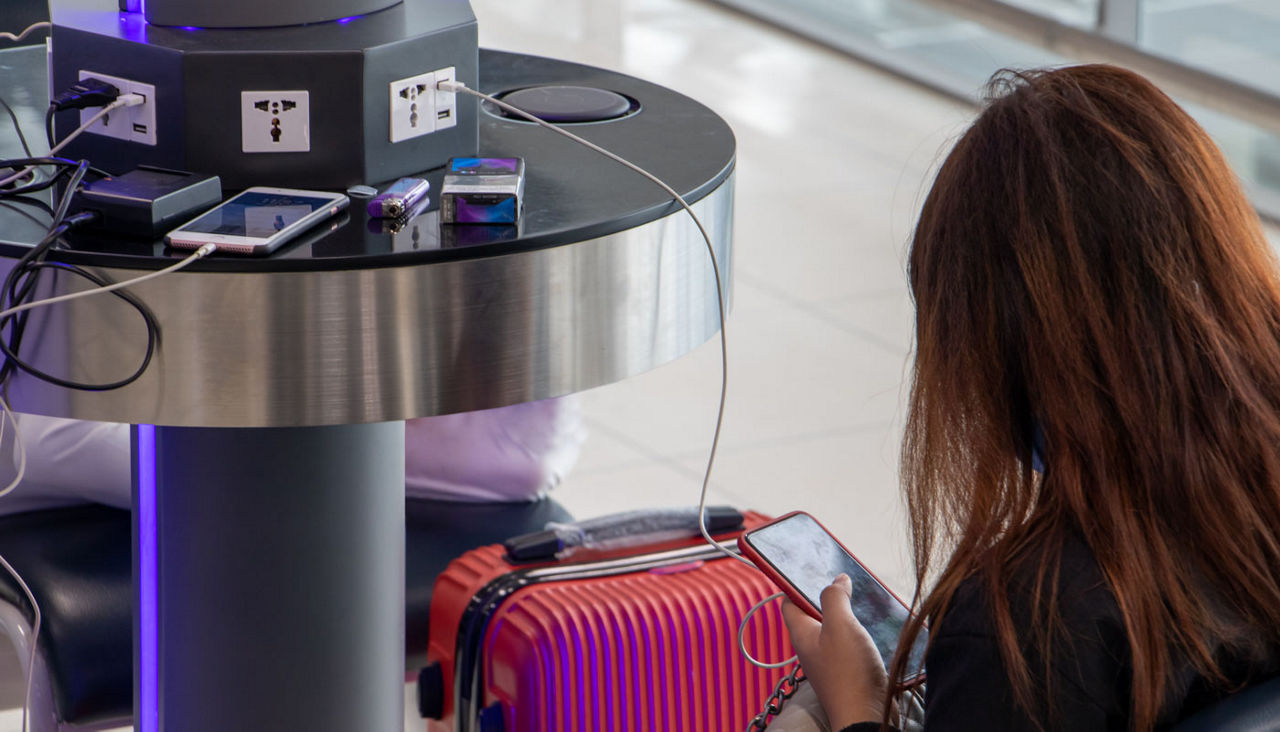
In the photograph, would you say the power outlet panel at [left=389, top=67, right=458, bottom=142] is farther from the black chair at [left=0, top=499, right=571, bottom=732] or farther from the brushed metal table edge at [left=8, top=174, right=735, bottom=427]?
the black chair at [left=0, top=499, right=571, bottom=732]

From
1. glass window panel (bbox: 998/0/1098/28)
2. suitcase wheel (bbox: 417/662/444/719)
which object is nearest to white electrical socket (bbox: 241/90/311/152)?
suitcase wheel (bbox: 417/662/444/719)

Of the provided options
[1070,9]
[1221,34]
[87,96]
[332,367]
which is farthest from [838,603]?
[1070,9]

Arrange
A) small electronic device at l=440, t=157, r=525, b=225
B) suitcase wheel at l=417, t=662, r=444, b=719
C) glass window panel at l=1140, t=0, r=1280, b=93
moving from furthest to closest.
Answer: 1. glass window panel at l=1140, t=0, r=1280, b=93
2. suitcase wheel at l=417, t=662, r=444, b=719
3. small electronic device at l=440, t=157, r=525, b=225

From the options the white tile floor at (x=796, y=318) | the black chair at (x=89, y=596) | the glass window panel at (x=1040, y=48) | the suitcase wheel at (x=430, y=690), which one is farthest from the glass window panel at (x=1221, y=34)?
the suitcase wheel at (x=430, y=690)

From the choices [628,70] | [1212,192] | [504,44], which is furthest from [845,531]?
[504,44]

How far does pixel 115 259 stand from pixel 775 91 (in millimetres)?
3912

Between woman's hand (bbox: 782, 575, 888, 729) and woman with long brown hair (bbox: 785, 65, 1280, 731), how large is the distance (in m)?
0.16

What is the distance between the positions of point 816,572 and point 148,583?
51 cm

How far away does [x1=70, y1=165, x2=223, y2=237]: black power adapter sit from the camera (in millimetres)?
1066

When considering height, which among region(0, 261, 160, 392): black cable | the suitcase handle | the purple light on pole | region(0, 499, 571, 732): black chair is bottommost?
region(0, 499, 571, 732): black chair

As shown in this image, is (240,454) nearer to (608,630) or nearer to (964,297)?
(608,630)

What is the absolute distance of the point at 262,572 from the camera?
1237 millimetres

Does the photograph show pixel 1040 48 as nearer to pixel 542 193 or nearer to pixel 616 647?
pixel 616 647

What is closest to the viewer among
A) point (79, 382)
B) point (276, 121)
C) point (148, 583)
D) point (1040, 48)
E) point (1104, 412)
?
point (1104, 412)
